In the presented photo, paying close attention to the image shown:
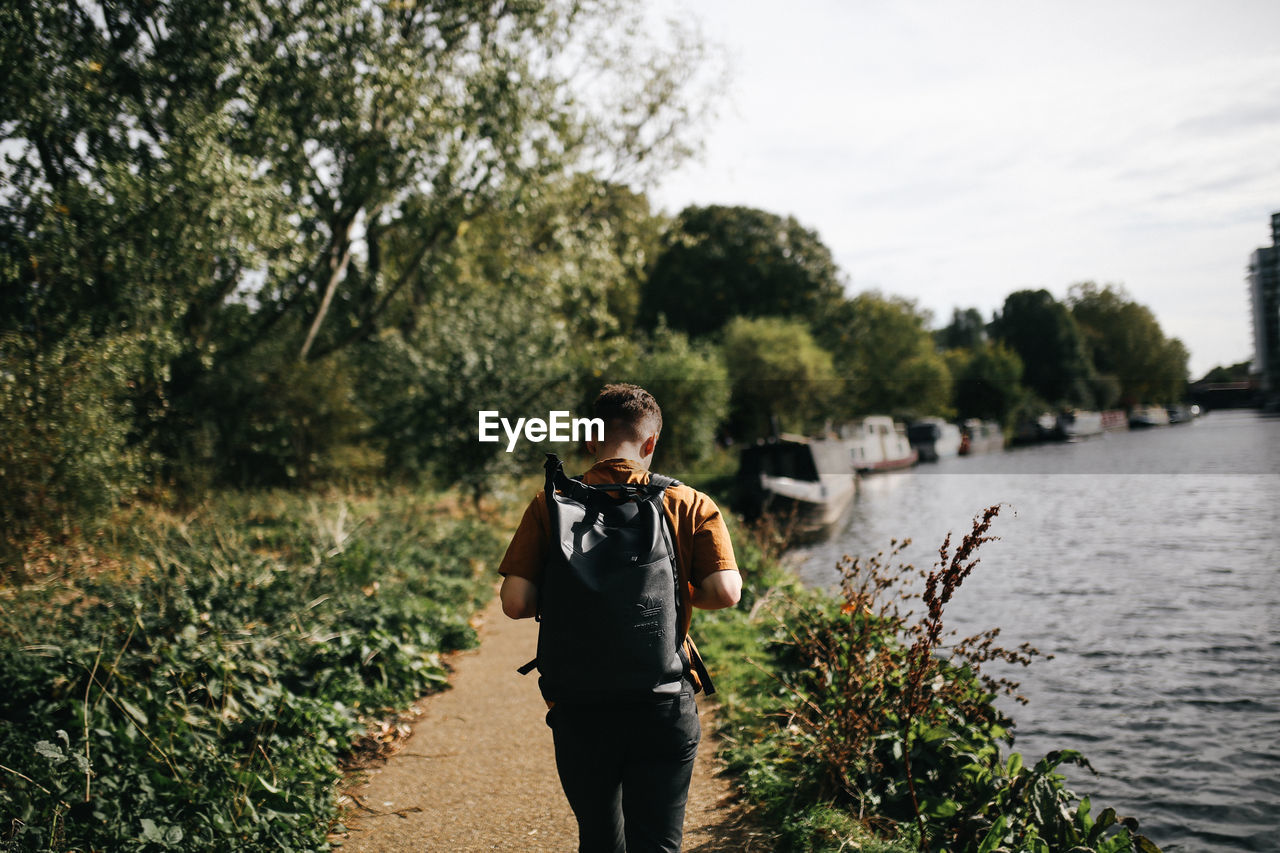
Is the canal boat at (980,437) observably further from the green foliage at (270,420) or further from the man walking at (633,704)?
the man walking at (633,704)

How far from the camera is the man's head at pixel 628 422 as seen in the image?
7.62 feet

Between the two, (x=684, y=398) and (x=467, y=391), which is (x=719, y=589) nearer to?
(x=467, y=391)

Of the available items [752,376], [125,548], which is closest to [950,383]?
[752,376]

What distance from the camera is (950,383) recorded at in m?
35.0

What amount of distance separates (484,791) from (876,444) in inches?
1182

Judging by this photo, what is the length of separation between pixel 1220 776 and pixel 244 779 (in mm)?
7194

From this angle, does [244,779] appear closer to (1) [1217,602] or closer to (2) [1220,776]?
(2) [1220,776]

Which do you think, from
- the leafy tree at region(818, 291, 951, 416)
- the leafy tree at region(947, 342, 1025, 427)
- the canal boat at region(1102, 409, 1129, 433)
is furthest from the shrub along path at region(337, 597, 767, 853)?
the canal boat at region(1102, 409, 1129, 433)

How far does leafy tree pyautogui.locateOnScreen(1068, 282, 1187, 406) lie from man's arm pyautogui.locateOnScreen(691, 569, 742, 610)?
3130 cm

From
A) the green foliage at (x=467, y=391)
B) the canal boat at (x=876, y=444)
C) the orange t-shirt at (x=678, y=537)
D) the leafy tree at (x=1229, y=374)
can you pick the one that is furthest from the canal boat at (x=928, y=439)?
the orange t-shirt at (x=678, y=537)

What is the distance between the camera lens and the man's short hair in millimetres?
2320

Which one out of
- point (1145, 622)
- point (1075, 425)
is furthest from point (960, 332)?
point (1145, 622)

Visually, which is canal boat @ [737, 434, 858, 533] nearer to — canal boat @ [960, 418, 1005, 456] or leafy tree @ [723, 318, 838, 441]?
leafy tree @ [723, 318, 838, 441]

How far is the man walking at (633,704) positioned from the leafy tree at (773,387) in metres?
28.3
